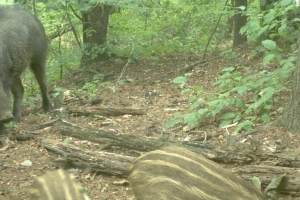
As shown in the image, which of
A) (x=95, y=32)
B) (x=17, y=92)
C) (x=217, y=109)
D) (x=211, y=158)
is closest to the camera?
(x=211, y=158)

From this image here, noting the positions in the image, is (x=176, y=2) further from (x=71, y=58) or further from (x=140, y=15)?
(x=71, y=58)

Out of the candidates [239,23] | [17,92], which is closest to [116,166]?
[17,92]

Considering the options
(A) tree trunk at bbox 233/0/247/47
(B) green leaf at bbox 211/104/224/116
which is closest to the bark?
(B) green leaf at bbox 211/104/224/116

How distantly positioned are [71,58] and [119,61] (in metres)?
1.00

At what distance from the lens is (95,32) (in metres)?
10.6

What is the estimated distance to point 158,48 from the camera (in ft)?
36.4

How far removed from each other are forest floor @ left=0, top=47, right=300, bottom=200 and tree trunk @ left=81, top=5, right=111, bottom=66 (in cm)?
32

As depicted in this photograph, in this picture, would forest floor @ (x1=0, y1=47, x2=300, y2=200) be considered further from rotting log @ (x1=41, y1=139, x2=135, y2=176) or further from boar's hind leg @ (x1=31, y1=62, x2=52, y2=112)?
boar's hind leg @ (x1=31, y1=62, x2=52, y2=112)

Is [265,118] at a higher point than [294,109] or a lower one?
lower

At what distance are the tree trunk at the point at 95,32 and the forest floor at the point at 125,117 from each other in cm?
32

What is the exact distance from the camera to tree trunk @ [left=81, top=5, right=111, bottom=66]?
10539mm

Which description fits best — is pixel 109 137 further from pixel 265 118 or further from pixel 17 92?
pixel 17 92

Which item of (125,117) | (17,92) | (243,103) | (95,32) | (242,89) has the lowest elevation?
(17,92)

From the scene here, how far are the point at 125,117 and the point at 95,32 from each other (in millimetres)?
3923
